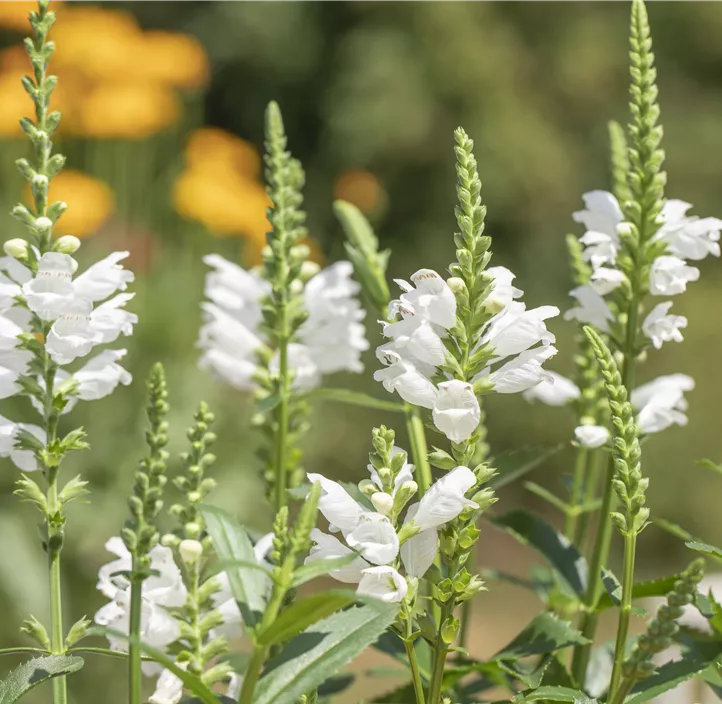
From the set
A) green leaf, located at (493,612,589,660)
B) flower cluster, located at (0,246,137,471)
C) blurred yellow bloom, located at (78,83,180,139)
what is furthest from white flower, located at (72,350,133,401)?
blurred yellow bloom, located at (78,83,180,139)

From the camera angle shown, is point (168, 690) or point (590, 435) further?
point (590, 435)

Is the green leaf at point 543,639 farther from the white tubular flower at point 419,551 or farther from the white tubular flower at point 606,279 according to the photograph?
the white tubular flower at point 606,279

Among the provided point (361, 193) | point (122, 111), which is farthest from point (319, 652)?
point (361, 193)

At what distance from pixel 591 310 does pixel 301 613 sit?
0.45m

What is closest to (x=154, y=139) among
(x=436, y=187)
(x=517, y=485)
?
(x=436, y=187)

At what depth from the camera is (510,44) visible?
5348 millimetres

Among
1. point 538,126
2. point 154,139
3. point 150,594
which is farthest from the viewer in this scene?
point 538,126

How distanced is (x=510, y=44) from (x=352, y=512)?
5.13m

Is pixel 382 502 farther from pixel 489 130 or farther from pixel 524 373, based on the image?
pixel 489 130

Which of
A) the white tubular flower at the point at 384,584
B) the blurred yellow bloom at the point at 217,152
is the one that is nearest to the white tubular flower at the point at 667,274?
the white tubular flower at the point at 384,584

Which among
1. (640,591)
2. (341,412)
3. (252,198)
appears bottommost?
(640,591)

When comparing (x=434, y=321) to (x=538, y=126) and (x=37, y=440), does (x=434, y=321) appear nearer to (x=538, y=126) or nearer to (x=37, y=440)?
(x=37, y=440)

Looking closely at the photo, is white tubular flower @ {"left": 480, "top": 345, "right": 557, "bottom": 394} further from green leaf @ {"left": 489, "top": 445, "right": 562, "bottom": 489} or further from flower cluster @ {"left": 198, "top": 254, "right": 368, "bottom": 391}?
flower cluster @ {"left": 198, "top": 254, "right": 368, "bottom": 391}

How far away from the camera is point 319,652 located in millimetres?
560
